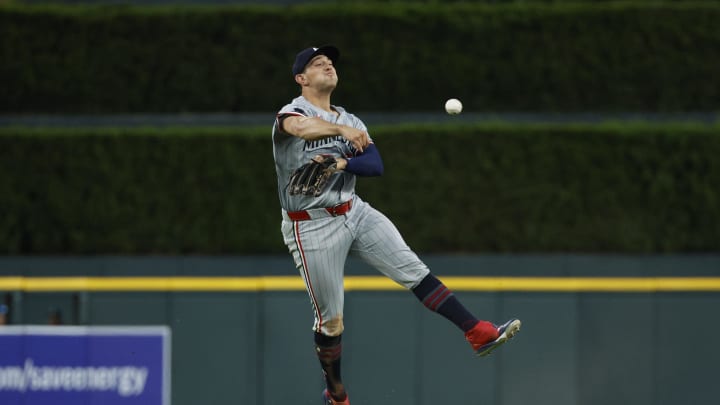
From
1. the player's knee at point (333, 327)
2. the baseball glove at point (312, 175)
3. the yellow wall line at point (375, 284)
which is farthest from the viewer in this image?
the yellow wall line at point (375, 284)

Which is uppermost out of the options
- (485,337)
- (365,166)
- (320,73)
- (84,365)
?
(320,73)

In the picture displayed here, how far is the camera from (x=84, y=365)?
6793mm

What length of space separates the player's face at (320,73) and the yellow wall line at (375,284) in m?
3.15

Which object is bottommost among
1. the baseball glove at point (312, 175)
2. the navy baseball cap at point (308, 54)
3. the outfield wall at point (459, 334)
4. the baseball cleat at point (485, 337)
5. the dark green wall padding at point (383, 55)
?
the outfield wall at point (459, 334)

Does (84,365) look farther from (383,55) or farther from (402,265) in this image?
(383,55)

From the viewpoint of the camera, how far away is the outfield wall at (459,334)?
30.2 ft

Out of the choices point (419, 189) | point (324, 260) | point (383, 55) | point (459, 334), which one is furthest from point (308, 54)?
point (383, 55)

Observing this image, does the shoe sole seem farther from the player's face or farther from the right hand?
the player's face

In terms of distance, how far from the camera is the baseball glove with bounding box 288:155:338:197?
6.19 meters

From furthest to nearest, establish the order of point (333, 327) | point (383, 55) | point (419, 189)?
point (383, 55) → point (419, 189) → point (333, 327)

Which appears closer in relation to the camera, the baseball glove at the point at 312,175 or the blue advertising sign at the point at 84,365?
the baseball glove at the point at 312,175

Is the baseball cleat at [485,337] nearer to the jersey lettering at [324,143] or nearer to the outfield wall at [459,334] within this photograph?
the jersey lettering at [324,143]

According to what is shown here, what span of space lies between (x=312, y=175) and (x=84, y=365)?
196 cm

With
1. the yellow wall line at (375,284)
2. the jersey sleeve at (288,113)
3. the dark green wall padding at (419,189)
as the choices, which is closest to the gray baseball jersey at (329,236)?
the jersey sleeve at (288,113)
